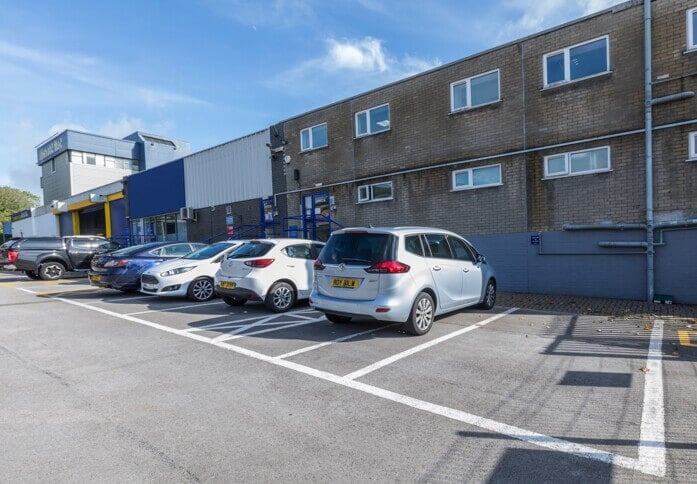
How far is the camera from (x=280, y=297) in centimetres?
879

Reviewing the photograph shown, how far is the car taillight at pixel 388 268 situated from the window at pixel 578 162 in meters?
6.82

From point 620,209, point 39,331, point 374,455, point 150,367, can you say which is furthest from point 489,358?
point 39,331

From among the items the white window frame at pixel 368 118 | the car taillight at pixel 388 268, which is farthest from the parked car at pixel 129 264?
the car taillight at pixel 388 268

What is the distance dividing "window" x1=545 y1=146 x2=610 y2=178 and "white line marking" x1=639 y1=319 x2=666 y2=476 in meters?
6.28

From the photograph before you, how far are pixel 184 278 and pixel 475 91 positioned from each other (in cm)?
958

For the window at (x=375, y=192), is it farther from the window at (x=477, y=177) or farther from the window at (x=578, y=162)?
the window at (x=578, y=162)

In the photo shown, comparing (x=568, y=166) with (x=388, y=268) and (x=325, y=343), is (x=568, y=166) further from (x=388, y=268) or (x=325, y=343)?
(x=325, y=343)

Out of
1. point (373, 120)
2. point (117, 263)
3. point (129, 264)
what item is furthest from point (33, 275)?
point (373, 120)

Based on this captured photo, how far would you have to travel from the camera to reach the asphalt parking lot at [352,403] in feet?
9.98

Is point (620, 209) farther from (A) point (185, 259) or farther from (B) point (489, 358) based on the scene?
(A) point (185, 259)

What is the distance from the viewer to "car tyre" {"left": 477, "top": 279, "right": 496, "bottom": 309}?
8.80 m

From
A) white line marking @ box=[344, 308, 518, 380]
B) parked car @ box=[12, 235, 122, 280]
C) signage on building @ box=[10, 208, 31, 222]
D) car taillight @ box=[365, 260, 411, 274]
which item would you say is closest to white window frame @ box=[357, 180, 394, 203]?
white line marking @ box=[344, 308, 518, 380]

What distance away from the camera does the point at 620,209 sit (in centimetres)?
1010

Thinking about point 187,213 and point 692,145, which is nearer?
point 692,145
